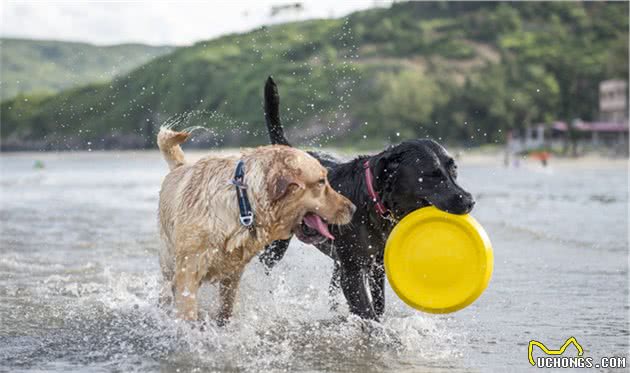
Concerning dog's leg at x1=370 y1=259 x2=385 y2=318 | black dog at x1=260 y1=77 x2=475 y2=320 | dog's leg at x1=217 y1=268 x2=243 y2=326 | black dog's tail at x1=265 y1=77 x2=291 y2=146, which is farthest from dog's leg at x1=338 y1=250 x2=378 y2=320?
black dog's tail at x1=265 y1=77 x2=291 y2=146

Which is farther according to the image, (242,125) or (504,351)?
(242,125)

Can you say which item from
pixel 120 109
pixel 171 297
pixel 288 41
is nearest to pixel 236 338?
pixel 171 297

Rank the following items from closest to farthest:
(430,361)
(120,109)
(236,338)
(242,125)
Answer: (430,361) → (236,338) → (242,125) → (120,109)

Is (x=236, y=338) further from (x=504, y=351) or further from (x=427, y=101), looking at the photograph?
(x=427, y=101)

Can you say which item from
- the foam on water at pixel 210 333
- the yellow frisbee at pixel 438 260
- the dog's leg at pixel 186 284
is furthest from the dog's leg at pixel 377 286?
the dog's leg at pixel 186 284

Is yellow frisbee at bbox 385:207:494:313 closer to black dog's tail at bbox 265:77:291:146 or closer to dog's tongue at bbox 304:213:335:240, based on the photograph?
dog's tongue at bbox 304:213:335:240

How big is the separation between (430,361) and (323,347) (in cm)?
74

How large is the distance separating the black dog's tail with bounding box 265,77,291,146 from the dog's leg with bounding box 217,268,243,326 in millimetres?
1728

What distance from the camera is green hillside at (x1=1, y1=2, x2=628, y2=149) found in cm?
8612

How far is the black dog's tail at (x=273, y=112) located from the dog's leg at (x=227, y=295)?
1728 mm

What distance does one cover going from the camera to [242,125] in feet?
340

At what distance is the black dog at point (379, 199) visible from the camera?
564cm

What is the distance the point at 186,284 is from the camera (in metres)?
5.30
